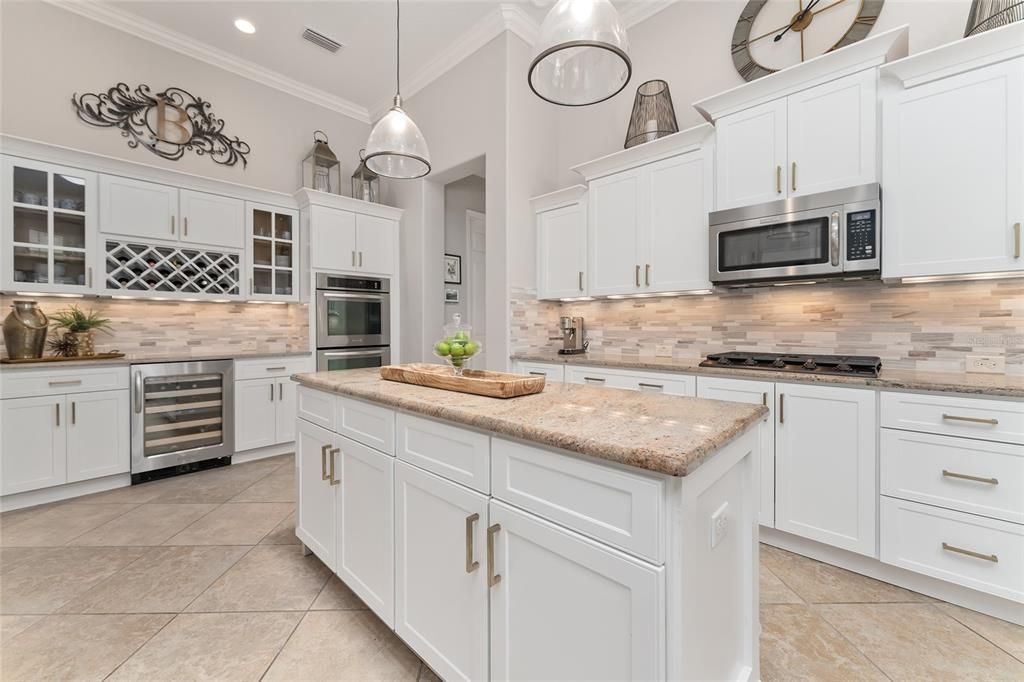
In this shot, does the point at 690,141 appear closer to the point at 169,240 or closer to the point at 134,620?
the point at 134,620

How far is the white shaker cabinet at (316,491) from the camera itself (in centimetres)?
181

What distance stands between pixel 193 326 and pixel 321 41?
108 inches

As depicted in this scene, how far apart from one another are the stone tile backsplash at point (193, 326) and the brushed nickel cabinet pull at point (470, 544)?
357 centimetres

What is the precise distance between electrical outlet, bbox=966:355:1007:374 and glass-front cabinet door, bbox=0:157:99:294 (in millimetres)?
5378

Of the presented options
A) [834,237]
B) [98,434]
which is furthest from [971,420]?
[98,434]

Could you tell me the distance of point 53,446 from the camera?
2.78 m

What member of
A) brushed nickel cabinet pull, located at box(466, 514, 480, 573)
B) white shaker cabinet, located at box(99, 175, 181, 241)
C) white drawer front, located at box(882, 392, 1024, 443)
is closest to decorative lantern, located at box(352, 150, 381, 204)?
white shaker cabinet, located at box(99, 175, 181, 241)

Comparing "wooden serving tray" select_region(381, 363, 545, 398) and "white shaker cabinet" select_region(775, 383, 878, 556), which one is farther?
"white shaker cabinet" select_region(775, 383, 878, 556)

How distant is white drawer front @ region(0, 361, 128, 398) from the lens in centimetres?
263

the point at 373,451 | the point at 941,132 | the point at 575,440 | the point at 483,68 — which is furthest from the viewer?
the point at 483,68

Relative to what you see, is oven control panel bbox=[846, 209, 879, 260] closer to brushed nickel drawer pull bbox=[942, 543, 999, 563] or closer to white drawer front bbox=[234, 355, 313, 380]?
brushed nickel drawer pull bbox=[942, 543, 999, 563]

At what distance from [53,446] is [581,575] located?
12.0 feet

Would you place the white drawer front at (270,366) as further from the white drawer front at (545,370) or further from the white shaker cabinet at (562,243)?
the white shaker cabinet at (562,243)

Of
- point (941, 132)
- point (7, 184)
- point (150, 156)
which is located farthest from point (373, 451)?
point (150, 156)
